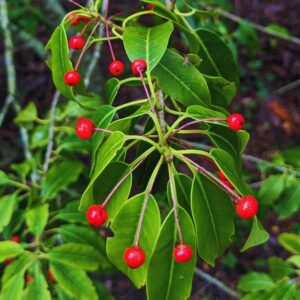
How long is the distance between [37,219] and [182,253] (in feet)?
2.10

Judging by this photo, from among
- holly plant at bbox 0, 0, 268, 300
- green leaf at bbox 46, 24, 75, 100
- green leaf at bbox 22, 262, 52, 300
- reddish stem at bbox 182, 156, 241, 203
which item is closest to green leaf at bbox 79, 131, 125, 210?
holly plant at bbox 0, 0, 268, 300

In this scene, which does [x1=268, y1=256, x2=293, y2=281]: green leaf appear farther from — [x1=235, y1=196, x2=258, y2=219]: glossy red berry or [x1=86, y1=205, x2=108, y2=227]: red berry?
[x1=86, y1=205, x2=108, y2=227]: red berry

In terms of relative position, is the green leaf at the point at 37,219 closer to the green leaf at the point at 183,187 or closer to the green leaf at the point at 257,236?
the green leaf at the point at 183,187

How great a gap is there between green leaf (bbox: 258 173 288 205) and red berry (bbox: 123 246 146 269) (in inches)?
32.8

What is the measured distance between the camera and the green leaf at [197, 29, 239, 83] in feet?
4.72

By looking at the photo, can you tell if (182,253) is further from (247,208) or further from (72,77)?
(72,77)

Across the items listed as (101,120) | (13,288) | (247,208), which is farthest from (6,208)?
(247,208)

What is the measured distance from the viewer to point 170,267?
1.14 m

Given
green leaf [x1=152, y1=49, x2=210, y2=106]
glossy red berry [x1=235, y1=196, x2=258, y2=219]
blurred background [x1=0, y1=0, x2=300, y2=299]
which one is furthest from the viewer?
blurred background [x1=0, y1=0, x2=300, y2=299]

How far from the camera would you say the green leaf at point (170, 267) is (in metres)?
1.10

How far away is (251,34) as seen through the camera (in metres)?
2.54

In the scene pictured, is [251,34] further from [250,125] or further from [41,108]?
[41,108]

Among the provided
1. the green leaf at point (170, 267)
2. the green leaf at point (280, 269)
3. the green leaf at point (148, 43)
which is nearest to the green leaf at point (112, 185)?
the green leaf at point (170, 267)

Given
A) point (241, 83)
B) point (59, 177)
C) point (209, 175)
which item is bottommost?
point (241, 83)
